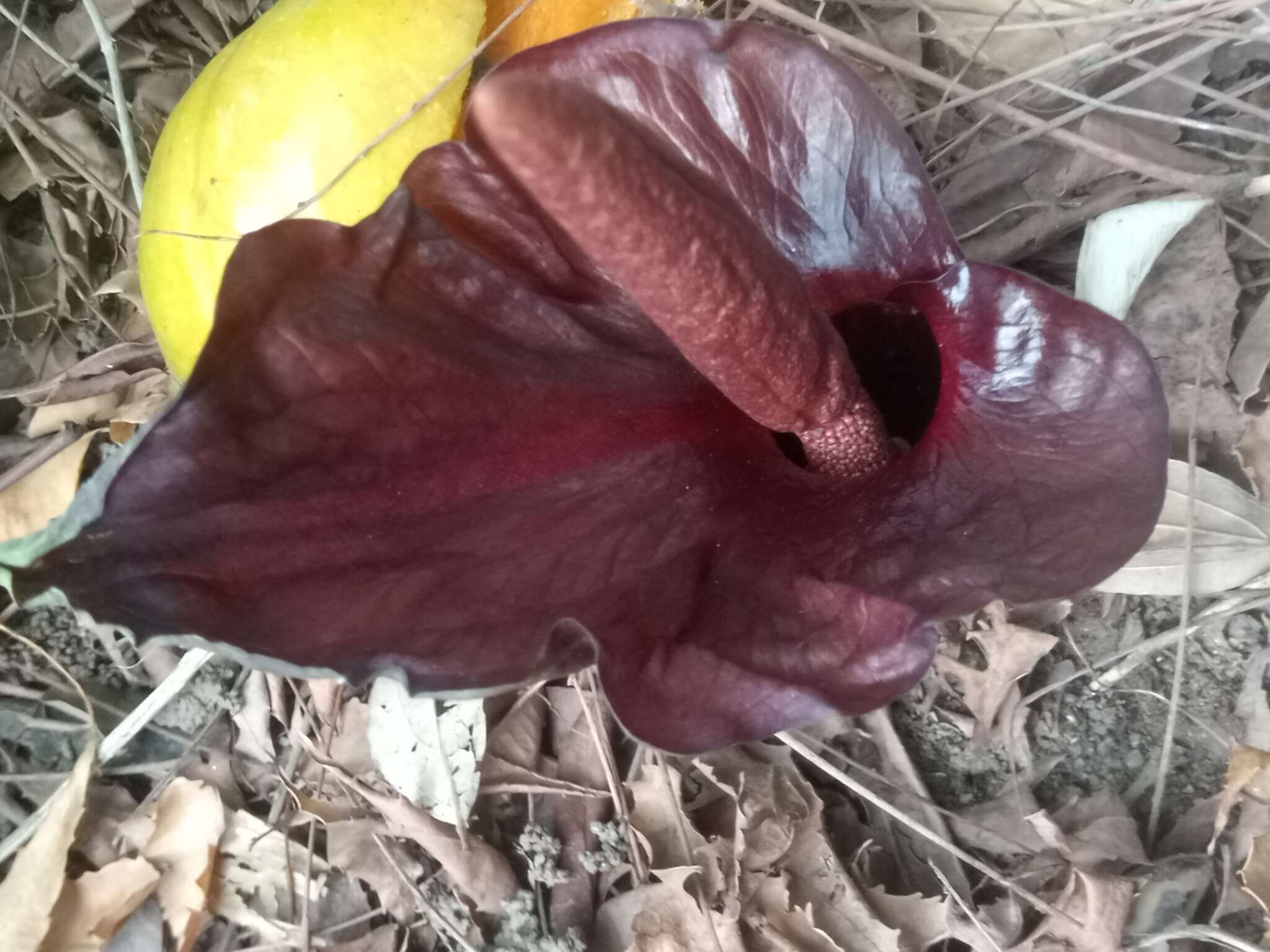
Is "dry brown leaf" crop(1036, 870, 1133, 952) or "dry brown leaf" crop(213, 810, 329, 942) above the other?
"dry brown leaf" crop(213, 810, 329, 942)

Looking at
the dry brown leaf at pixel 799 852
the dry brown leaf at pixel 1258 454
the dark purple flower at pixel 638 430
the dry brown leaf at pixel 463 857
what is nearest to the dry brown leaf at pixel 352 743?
the dry brown leaf at pixel 463 857

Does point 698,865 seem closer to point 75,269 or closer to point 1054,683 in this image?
point 1054,683

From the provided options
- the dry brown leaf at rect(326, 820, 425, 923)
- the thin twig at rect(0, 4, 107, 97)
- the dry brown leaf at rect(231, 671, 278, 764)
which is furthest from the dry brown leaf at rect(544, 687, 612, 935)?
the thin twig at rect(0, 4, 107, 97)

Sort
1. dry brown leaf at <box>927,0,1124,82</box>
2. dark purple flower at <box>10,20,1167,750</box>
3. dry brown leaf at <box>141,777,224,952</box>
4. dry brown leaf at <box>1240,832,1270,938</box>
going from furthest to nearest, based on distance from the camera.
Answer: dry brown leaf at <box>141,777,224,952</box>, dry brown leaf at <box>927,0,1124,82</box>, dry brown leaf at <box>1240,832,1270,938</box>, dark purple flower at <box>10,20,1167,750</box>

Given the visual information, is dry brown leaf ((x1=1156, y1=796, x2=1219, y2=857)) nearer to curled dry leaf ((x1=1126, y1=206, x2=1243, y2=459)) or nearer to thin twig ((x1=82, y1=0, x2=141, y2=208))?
curled dry leaf ((x1=1126, y1=206, x2=1243, y2=459))

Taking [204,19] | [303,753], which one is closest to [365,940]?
[303,753]

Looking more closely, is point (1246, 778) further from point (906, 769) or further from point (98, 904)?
point (98, 904)

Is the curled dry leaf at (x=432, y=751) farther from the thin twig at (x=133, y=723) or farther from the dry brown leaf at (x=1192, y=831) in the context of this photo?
the dry brown leaf at (x=1192, y=831)
